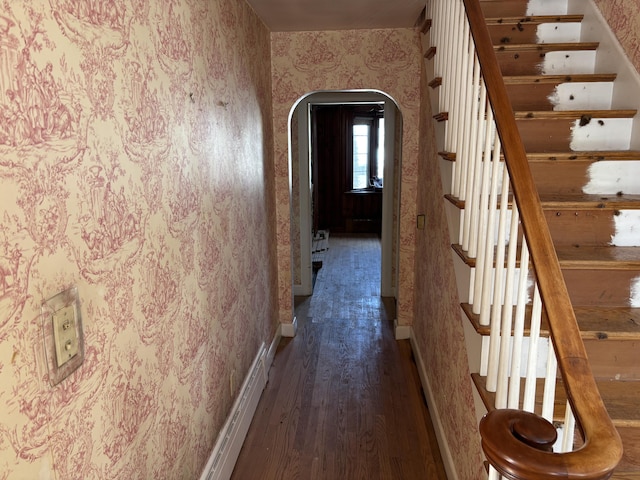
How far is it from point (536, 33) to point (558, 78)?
0.43 metres

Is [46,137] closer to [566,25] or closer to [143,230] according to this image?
[143,230]

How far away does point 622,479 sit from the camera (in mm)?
1320

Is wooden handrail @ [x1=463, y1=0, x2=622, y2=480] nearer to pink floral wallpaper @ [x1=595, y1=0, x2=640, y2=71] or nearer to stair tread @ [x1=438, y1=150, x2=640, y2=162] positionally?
stair tread @ [x1=438, y1=150, x2=640, y2=162]

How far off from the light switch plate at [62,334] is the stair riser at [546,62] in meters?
2.34

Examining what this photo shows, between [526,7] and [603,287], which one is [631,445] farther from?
[526,7]

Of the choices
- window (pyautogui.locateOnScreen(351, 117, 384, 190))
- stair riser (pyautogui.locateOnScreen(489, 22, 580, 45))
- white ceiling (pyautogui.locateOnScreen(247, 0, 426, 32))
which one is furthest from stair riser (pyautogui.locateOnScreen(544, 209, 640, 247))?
window (pyautogui.locateOnScreen(351, 117, 384, 190))

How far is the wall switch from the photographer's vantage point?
86 cm

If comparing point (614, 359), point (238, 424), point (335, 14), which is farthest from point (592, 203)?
point (238, 424)

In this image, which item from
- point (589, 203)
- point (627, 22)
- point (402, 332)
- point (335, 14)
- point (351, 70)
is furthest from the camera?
point (402, 332)

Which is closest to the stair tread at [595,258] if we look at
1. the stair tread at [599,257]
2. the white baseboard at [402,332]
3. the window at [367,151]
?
the stair tread at [599,257]

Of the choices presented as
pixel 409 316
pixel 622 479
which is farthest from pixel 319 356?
pixel 622 479

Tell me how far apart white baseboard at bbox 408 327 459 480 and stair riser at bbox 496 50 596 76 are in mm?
1872

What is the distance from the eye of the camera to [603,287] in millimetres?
1698

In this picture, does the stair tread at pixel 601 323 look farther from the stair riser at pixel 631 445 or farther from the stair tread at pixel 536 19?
the stair tread at pixel 536 19
